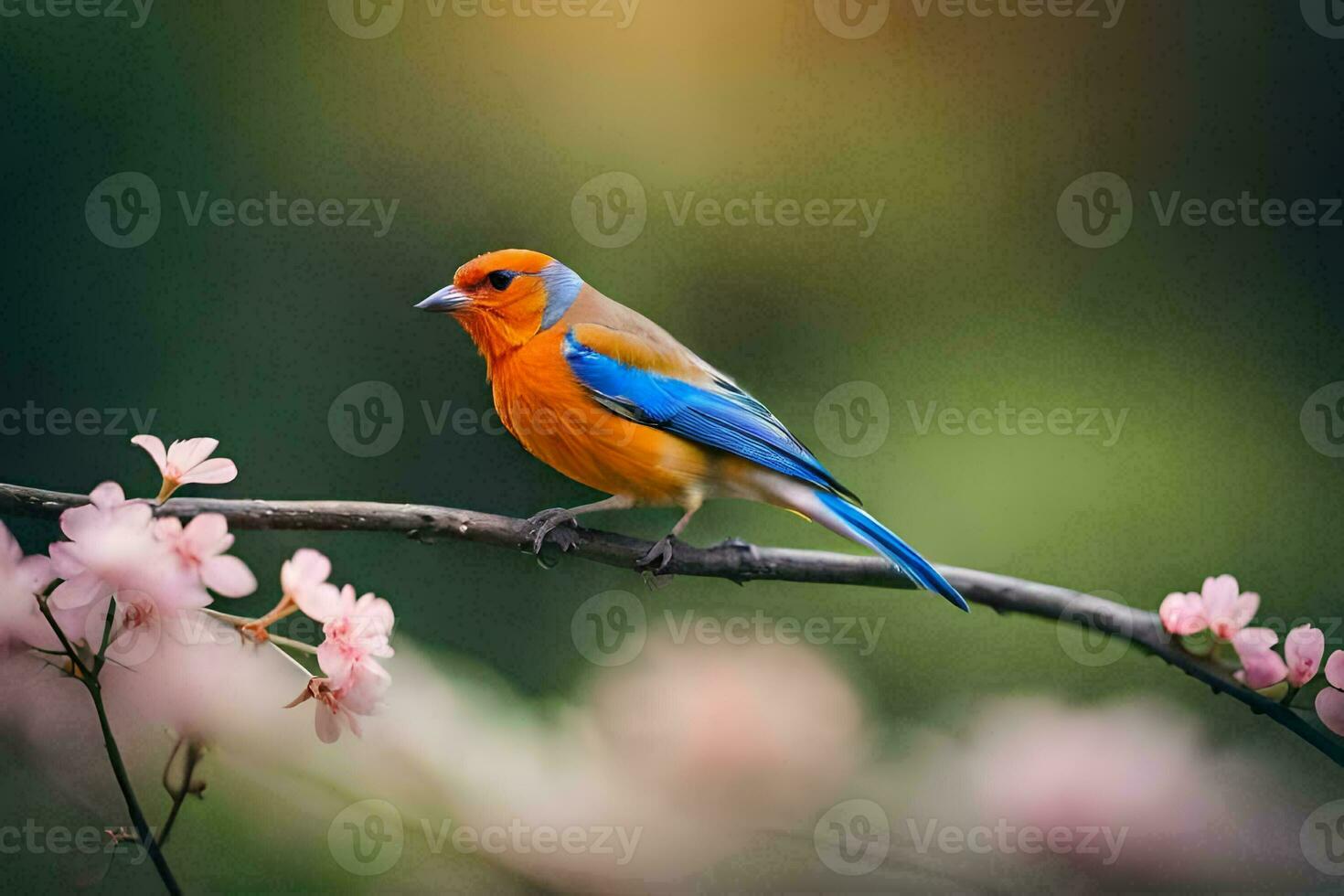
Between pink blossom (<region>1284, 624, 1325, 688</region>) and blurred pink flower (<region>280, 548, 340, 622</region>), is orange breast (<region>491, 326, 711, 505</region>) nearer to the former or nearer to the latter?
blurred pink flower (<region>280, 548, 340, 622</region>)

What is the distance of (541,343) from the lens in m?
1.45

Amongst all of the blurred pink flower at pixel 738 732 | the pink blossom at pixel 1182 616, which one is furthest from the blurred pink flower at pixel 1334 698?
the blurred pink flower at pixel 738 732

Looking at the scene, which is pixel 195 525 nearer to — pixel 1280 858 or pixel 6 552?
pixel 6 552

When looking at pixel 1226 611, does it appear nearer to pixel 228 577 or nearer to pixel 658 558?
pixel 658 558

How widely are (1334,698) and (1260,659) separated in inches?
3.0

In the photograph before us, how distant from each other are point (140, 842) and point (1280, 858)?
128cm

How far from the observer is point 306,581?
92 cm

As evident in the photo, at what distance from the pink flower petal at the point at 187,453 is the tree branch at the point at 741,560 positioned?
0.19ft

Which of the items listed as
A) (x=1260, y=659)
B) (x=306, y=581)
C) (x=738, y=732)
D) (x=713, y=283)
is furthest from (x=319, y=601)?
(x=713, y=283)

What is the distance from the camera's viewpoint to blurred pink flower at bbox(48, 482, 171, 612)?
90cm

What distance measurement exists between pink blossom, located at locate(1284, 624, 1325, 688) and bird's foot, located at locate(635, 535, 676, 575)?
59cm

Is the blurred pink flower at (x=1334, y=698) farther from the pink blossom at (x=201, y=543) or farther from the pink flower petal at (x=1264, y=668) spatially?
the pink blossom at (x=201, y=543)

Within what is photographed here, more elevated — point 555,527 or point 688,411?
point 688,411

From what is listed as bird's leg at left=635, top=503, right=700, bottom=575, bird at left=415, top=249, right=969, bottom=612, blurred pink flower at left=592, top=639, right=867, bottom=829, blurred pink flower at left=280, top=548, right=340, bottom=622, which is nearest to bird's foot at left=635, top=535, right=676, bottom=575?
bird's leg at left=635, top=503, right=700, bottom=575
